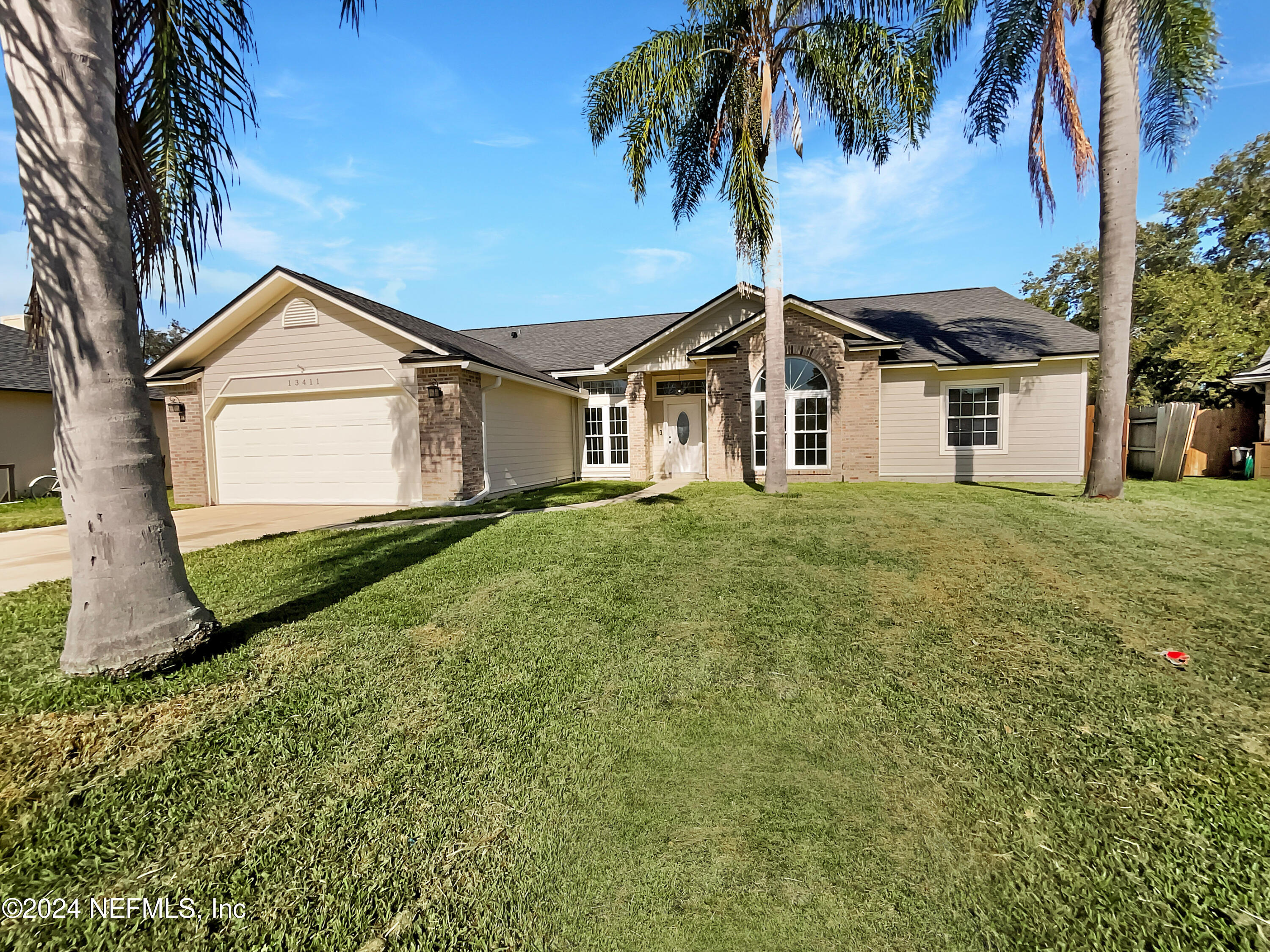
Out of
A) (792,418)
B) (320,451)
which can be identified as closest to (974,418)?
(792,418)

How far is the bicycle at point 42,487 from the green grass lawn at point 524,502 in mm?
11166

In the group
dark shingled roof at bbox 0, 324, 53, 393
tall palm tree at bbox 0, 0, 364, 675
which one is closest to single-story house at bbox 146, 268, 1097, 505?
dark shingled roof at bbox 0, 324, 53, 393

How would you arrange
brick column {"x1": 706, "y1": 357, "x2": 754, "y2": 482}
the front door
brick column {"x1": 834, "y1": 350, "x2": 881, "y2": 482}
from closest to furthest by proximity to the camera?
brick column {"x1": 834, "y1": 350, "x2": 881, "y2": 482} < brick column {"x1": 706, "y1": 357, "x2": 754, "y2": 482} < the front door

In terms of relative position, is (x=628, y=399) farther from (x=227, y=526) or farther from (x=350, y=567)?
(x=350, y=567)

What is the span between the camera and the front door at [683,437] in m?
16.0

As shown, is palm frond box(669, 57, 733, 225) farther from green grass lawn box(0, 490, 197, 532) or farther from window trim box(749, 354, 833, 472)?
green grass lawn box(0, 490, 197, 532)

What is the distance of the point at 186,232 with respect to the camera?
5.01 m

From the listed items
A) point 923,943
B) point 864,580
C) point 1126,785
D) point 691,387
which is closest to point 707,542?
point 864,580

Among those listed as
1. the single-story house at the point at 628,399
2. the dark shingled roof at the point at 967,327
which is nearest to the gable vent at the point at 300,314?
the single-story house at the point at 628,399

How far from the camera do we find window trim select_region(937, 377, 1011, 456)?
13.8 metres

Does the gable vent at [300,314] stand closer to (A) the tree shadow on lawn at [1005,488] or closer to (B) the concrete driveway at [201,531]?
(B) the concrete driveway at [201,531]

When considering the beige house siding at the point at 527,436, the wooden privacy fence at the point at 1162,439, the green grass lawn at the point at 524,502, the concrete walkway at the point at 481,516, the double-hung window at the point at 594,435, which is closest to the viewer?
the concrete walkway at the point at 481,516

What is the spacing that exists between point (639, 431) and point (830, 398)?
522 cm

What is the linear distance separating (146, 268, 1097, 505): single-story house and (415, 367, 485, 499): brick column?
4 cm
